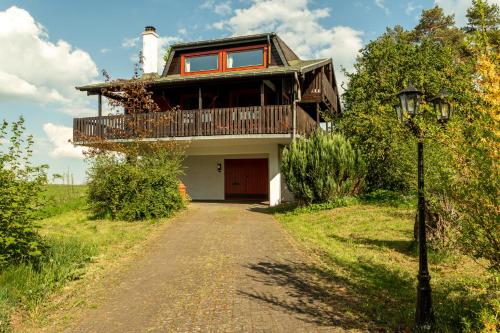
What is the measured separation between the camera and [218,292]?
6.52 metres

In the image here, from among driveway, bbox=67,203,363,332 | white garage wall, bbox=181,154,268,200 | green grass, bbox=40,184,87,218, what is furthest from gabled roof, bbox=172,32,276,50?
driveway, bbox=67,203,363,332

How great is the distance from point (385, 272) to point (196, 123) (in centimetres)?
1246

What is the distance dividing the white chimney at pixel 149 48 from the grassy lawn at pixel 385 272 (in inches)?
587

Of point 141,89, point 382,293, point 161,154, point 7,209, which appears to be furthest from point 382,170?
point 7,209

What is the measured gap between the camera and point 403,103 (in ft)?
18.1

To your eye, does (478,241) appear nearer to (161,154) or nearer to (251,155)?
(161,154)

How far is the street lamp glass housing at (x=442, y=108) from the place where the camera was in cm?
595

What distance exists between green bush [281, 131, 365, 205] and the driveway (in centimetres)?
454

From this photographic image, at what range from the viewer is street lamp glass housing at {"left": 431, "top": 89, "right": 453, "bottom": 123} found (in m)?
5.95

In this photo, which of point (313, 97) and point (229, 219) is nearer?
point (229, 219)

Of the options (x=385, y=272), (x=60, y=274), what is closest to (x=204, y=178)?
(x=60, y=274)

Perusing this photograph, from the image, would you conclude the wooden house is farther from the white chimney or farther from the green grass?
the green grass

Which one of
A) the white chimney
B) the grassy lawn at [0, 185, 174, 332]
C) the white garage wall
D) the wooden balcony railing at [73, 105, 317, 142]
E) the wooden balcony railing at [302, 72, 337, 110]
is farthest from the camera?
the white chimney

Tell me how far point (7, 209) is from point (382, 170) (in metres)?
15.8
